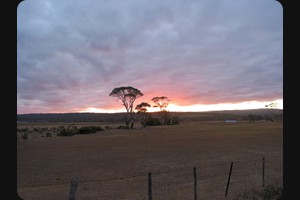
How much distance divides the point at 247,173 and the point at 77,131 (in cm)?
4385

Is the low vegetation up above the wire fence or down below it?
above

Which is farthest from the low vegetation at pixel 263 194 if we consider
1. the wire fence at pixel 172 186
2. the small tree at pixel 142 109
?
the small tree at pixel 142 109

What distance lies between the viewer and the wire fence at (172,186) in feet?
32.8

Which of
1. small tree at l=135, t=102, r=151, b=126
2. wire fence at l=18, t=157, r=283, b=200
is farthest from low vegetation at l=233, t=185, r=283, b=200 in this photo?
small tree at l=135, t=102, r=151, b=126

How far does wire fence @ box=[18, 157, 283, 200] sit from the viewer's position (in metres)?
9.99

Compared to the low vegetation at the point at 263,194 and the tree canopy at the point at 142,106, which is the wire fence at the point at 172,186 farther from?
the tree canopy at the point at 142,106

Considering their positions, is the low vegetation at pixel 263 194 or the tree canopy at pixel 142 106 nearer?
the low vegetation at pixel 263 194

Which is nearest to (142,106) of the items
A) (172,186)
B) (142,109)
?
(142,109)

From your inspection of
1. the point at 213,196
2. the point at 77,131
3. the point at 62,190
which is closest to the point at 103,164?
the point at 62,190

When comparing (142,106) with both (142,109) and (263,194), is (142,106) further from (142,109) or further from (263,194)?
(263,194)

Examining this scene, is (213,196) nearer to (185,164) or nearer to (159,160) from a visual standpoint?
(185,164)

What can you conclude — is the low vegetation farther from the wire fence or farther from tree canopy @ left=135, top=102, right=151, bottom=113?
tree canopy @ left=135, top=102, right=151, bottom=113

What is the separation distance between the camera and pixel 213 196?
9.62 meters

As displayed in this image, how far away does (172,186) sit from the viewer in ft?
38.0
